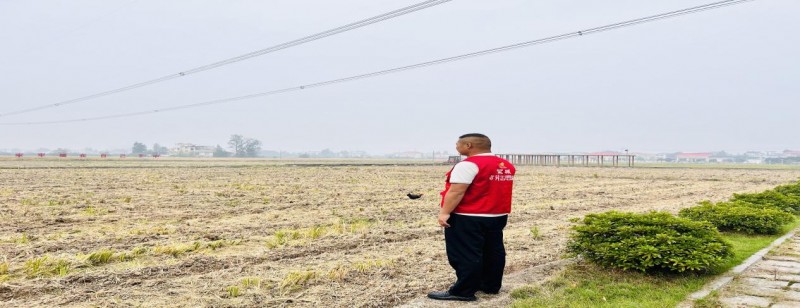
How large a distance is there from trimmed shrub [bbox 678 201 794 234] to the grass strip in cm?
356

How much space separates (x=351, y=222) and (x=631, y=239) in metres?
6.90

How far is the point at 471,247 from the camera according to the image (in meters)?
5.71

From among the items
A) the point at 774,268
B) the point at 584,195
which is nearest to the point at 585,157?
the point at 584,195

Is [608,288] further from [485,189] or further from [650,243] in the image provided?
[485,189]

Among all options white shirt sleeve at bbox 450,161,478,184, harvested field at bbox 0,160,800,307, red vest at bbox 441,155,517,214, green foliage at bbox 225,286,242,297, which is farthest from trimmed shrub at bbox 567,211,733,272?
green foliage at bbox 225,286,242,297

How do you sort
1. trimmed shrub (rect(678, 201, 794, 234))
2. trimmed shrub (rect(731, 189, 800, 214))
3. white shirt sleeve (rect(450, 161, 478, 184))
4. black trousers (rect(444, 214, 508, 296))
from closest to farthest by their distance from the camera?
white shirt sleeve (rect(450, 161, 478, 184)) < black trousers (rect(444, 214, 508, 296)) < trimmed shrub (rect(678, 201, 794, 234)) < trimmed shrub (rect(731, 189, 800, 214))

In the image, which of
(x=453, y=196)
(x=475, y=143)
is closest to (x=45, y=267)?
(x=453, y=196)

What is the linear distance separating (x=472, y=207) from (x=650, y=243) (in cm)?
270

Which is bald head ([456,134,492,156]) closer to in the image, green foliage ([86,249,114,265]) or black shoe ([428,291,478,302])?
black shoe ([428,291,478,302])

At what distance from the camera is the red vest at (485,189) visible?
18.3ft

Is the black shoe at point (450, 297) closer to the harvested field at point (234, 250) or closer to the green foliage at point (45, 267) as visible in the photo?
the harvested field at point (234, 250)

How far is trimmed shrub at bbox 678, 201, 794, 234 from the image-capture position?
10.6 m

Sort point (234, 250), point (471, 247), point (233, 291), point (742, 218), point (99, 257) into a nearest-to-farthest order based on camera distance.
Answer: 1. point (471, 247)
2. point (233, 291)
3. point (99, 257)
4. point (234, 250)
5. point (742, 218)

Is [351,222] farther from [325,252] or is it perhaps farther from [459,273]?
[459,273]
